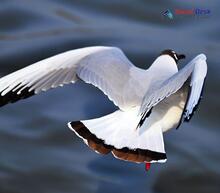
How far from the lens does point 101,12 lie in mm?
8383

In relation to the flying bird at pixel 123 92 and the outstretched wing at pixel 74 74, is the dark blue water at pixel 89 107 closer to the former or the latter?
the flying bird at pixel 123 92

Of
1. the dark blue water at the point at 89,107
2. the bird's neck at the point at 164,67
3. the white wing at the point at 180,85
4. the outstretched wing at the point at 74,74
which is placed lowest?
the dark blue water at the point at 89,107

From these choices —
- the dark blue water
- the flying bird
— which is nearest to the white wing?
the flying bird

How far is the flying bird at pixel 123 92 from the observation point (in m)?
4.91

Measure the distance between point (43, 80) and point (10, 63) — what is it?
1.95 meters

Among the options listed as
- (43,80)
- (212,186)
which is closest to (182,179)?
(212,186)

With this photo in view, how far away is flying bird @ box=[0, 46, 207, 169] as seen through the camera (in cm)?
491

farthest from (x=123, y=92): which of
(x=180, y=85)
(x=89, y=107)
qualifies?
(x=89, y=107)

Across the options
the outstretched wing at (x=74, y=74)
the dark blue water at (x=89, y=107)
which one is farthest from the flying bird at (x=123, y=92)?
the dark blue water at (x=89, y=107)

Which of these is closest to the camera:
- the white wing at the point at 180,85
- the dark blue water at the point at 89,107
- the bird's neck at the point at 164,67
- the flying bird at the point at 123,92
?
the white wing at the point at 180,85

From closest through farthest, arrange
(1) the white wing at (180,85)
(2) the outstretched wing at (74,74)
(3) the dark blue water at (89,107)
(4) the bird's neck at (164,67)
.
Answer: (1) the white wing at (180,85)
(2) the outstretched wing at (74,74)
(4) the bird's neck at (164,67)
(3) the dark blue water at (89,107)

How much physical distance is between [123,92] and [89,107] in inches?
56.9

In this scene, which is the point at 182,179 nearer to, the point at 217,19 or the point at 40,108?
the point at 40,108

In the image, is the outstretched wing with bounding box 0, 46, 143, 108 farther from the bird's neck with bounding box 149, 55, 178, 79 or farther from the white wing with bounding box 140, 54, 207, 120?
the white wing with bounding box 140, 54, 207, 120
